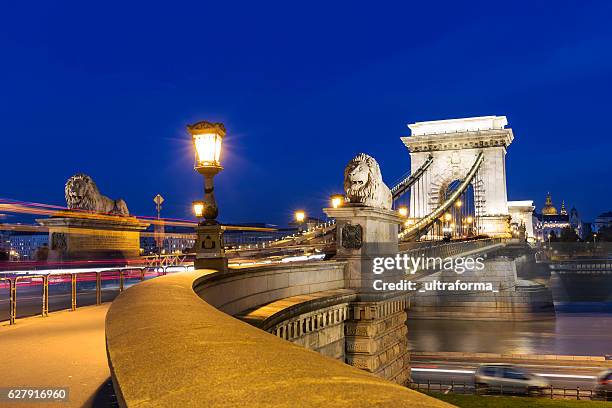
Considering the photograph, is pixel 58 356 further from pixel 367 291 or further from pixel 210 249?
pixel 367 291

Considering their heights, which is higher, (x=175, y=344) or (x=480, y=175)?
(x=480, y=175)

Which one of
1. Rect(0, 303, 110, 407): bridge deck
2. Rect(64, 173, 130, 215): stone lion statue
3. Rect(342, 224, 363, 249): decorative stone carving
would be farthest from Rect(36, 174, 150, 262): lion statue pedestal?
Rect(0, 303, 110, 407): bridge deck

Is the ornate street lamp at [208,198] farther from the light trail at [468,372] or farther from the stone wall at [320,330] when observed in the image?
the light trail at [468,372]

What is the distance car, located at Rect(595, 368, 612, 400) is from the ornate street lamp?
1802 cm

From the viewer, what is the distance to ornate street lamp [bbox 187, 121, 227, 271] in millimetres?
10336

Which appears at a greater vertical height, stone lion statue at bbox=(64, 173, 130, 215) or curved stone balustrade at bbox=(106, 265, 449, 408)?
stone lion statue at bbox=(64, 173, 130, 215)

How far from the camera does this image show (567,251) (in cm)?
13950

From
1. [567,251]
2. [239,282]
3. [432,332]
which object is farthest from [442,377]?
[567,251]

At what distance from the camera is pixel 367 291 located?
16406mm

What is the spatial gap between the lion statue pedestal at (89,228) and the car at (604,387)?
18.4 meters

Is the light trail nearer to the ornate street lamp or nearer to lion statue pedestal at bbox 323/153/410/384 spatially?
lion statue pedestal at bbox 323/153/410/384

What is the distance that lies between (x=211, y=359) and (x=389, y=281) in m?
15.5

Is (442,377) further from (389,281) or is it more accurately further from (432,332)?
(432,332)

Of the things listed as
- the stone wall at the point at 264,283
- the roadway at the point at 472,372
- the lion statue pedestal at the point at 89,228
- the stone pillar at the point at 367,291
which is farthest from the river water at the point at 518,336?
the stone wall at the point at 264,283
